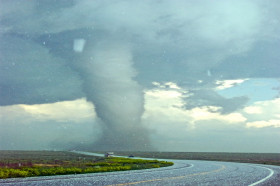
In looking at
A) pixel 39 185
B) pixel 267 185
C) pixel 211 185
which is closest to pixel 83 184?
pixel 39 185

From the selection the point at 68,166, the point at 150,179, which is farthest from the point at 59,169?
the point at 68,166

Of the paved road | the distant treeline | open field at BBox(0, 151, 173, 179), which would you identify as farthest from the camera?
open field at BBox(0, 151, 173, 179)

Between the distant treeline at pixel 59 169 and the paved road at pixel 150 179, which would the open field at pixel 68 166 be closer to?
the distant treeline at pixel 59 169

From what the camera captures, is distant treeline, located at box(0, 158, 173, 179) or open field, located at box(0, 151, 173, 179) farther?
open field, located at box(0, 151, 173, 179)

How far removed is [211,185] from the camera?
1351cm

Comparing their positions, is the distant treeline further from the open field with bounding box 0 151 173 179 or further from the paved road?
the paved road

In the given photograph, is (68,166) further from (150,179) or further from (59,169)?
(150,179)

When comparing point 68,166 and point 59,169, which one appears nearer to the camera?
point 59,169

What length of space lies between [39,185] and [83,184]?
6.02ft

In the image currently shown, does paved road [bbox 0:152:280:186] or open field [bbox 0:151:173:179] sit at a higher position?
paved road [bbox 0:152:280:186]

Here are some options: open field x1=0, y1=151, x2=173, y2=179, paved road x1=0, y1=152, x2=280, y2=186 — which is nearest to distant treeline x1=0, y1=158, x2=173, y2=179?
open field x1=0, y1=151, x2=173, y2=179

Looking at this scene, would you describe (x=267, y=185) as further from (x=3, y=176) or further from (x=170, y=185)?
(x=3, y=176)

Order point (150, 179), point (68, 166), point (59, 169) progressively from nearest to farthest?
point (150, 179)
point (59, 169)
point (68, 166)

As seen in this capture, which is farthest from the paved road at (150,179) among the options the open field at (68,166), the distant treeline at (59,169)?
the open field at (68,166)
